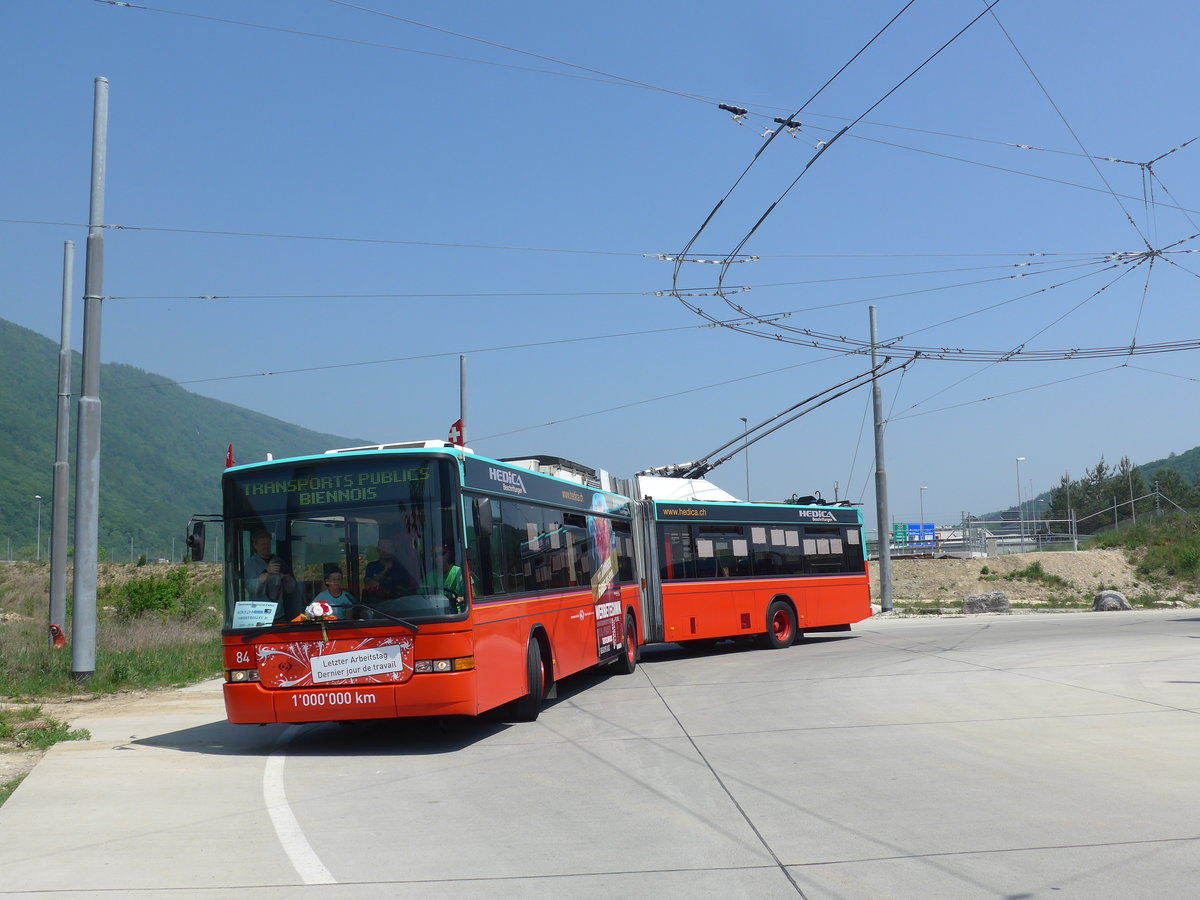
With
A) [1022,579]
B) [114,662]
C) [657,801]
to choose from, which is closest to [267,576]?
[657,801]

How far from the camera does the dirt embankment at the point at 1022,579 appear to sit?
4397cm

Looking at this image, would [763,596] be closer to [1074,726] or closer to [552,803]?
[1074,726]

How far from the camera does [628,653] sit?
17766mm

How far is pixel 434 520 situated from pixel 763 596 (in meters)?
12.3

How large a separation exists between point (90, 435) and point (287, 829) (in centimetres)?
1041

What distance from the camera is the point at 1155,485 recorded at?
299 feet

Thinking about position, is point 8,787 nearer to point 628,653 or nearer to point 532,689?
point 532,689

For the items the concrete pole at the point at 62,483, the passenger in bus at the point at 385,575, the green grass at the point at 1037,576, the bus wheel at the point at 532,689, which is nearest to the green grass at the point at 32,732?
the passenger in bus at the point at 385,575

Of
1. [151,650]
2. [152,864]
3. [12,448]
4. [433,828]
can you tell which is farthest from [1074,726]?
[12,448]

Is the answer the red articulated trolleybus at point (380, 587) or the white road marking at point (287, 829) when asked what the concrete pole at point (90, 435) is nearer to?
the red articulated trolleybus at point (380, 587)

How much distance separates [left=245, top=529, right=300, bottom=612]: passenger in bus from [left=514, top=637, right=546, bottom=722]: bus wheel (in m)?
2.76

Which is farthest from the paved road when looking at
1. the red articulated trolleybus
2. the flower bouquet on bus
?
the flower bouquet on bus

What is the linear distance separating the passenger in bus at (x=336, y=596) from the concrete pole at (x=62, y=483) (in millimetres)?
10853

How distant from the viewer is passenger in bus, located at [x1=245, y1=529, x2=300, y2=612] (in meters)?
10.7
